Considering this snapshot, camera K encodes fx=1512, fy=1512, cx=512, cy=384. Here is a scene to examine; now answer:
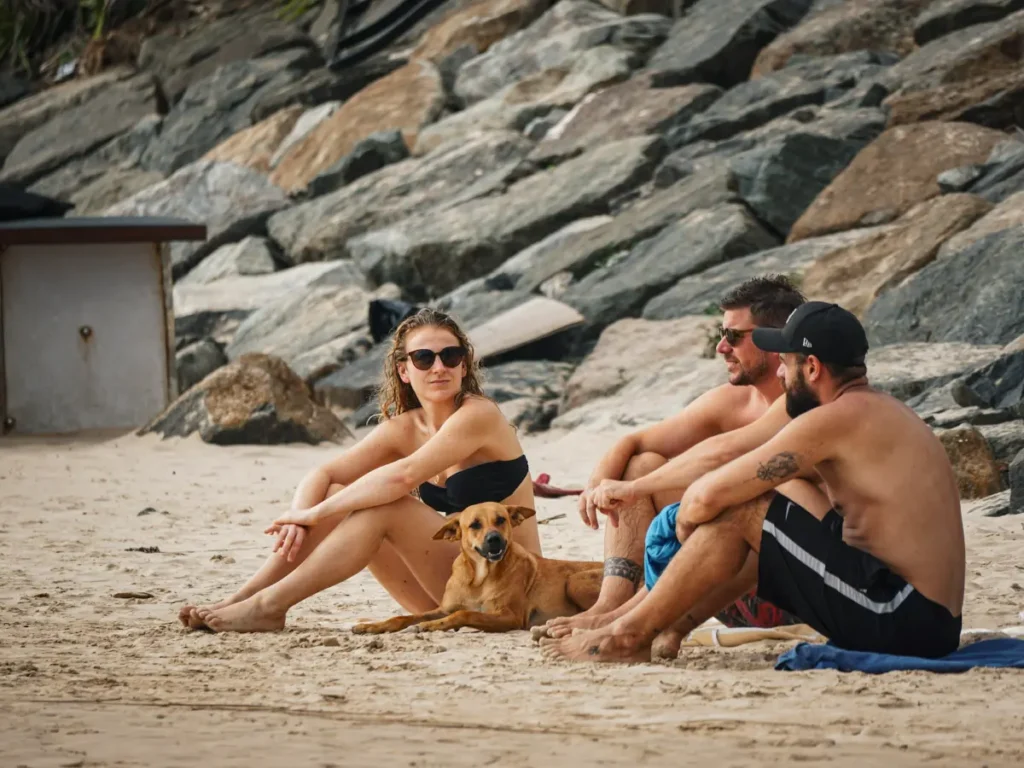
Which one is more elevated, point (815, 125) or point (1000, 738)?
point (815, 125)

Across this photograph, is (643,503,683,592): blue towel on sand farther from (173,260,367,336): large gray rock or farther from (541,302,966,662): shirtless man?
(173,260,367,336): large gray rock

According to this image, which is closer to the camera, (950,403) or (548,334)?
(950,403)

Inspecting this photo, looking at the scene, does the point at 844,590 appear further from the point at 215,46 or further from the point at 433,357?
the point at 215,46

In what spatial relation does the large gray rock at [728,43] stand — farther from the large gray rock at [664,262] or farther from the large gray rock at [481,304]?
the large gray rock at [481,304]

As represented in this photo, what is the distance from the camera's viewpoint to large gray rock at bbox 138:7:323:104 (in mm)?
27391

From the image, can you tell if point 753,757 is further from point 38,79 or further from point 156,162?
point 38,79

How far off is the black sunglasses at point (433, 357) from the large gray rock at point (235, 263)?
48.3 feet

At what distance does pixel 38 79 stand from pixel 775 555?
28868 millimetres

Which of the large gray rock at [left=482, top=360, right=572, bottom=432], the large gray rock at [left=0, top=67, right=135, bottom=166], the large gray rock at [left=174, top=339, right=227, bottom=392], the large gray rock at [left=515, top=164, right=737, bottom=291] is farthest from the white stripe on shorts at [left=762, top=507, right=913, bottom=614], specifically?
the large gray rock at [left=0, top=67, right=135, bottom=166]

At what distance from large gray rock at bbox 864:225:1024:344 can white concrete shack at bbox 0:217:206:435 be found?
6.72 m

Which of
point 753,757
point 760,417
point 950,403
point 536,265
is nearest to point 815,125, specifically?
point 536,265

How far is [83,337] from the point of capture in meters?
14.4

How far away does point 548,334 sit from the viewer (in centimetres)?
1441

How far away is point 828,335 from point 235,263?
16.8 metres
